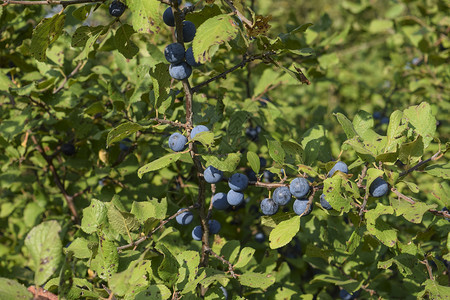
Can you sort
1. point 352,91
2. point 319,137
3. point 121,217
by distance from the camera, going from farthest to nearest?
point 352,91 → point 319,137 → point 121,217

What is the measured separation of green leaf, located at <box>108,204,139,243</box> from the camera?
132 cm

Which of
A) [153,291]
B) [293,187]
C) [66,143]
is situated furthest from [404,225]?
[66,143]

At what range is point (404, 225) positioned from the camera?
2.63m

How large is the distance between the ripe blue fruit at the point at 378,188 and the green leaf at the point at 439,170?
19cm

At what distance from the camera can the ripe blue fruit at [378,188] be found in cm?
126

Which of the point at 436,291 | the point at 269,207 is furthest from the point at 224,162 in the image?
the point at 436,291

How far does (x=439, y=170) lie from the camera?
1333 millimetres

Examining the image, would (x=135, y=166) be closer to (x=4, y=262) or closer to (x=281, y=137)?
(x=281, y=137)

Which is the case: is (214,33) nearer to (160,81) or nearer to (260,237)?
(160,81)

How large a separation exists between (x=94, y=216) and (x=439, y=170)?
125 centimetres

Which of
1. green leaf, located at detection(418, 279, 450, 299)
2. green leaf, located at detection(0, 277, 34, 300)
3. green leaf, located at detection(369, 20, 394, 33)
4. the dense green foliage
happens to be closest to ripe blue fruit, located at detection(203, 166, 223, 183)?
the dense green foliage

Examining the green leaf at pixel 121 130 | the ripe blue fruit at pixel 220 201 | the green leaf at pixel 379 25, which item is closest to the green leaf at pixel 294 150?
the ripe blue fruit at pixel 220 201

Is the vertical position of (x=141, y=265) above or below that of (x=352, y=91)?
above

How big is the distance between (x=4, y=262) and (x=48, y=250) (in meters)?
1.56
